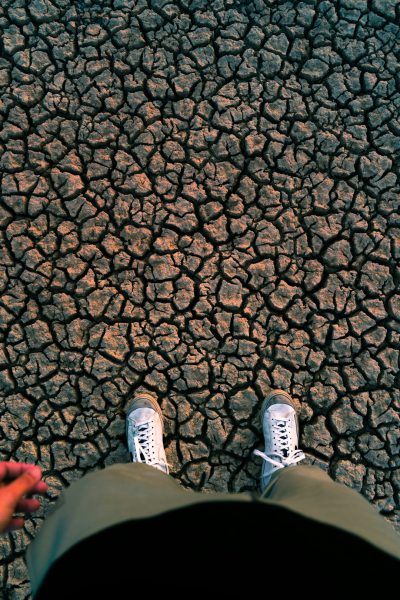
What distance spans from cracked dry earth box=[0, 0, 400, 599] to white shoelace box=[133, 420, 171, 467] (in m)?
0.12

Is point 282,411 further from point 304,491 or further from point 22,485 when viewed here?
point 22,485

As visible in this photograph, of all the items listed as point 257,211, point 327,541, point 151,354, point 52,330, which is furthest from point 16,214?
point 327,541

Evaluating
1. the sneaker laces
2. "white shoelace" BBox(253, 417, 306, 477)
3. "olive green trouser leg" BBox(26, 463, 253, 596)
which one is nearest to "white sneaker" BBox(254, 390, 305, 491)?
"white shoelace" BBox(253, 417, 306, 477)

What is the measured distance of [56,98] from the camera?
9.37ft

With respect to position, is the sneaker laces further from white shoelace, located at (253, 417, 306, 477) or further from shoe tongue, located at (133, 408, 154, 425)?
white shoelace, located at (253, 417, 306, 477)

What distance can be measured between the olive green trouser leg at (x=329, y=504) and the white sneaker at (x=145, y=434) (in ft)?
1.95

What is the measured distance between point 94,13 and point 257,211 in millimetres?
1327

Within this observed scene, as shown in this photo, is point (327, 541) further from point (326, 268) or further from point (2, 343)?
point (2, 343)

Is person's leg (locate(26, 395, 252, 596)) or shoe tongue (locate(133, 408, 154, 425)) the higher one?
person's leg (locate(26, 395, 252, 596))

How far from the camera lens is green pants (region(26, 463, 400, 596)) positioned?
147 cm

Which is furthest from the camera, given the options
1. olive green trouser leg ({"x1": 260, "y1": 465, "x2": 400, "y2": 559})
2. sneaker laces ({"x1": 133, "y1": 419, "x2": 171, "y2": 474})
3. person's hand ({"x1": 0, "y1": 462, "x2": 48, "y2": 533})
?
sneaker laces ({"x1": 133, "y1": 419, "x2": 171, "y2": 474})

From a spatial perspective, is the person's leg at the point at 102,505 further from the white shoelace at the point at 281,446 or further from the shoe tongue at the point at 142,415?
the white shoelace at the point at 281,446

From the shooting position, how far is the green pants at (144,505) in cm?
147

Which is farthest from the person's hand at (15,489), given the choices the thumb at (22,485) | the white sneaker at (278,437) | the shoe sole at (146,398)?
the white sneaker at (278,437)
